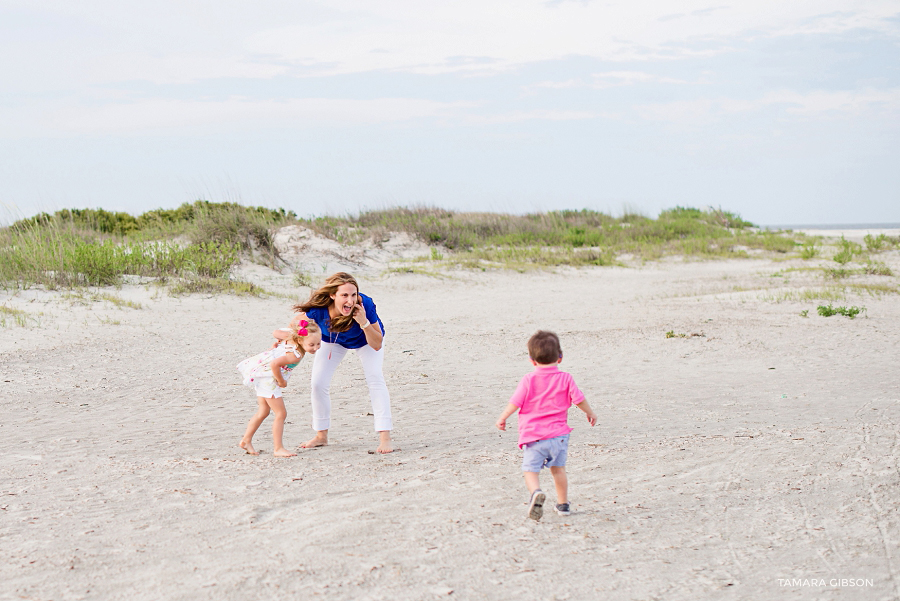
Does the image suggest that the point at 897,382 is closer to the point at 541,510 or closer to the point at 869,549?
the point at 869,549

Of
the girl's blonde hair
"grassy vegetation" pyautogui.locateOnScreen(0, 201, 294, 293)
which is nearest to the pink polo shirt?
the girl's blonde hair

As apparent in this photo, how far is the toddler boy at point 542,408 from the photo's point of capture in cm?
402

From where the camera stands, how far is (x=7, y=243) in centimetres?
1380

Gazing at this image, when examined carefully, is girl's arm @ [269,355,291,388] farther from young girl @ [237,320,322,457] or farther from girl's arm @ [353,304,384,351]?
girl's arm @ [353,304,384,351]

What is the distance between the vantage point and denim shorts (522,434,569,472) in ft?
13.3

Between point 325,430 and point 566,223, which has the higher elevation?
point 566,223

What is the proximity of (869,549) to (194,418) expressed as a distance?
5.08 m

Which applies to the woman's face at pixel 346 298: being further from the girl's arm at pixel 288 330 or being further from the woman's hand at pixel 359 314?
the girl's arm at pixel 288 330

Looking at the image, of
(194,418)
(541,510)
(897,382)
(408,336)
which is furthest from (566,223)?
(541,510)

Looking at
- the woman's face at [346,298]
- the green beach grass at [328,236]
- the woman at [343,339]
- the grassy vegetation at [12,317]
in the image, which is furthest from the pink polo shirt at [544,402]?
the green beach grass at [328,236]

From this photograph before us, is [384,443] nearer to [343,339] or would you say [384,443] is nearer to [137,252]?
[343,339]

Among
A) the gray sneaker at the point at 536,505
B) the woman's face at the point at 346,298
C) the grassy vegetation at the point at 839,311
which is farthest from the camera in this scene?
the grassy vegetation at the point at 839,311

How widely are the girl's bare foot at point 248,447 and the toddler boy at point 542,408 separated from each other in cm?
221

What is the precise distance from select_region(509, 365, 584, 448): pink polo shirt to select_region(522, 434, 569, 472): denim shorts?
0.04m
